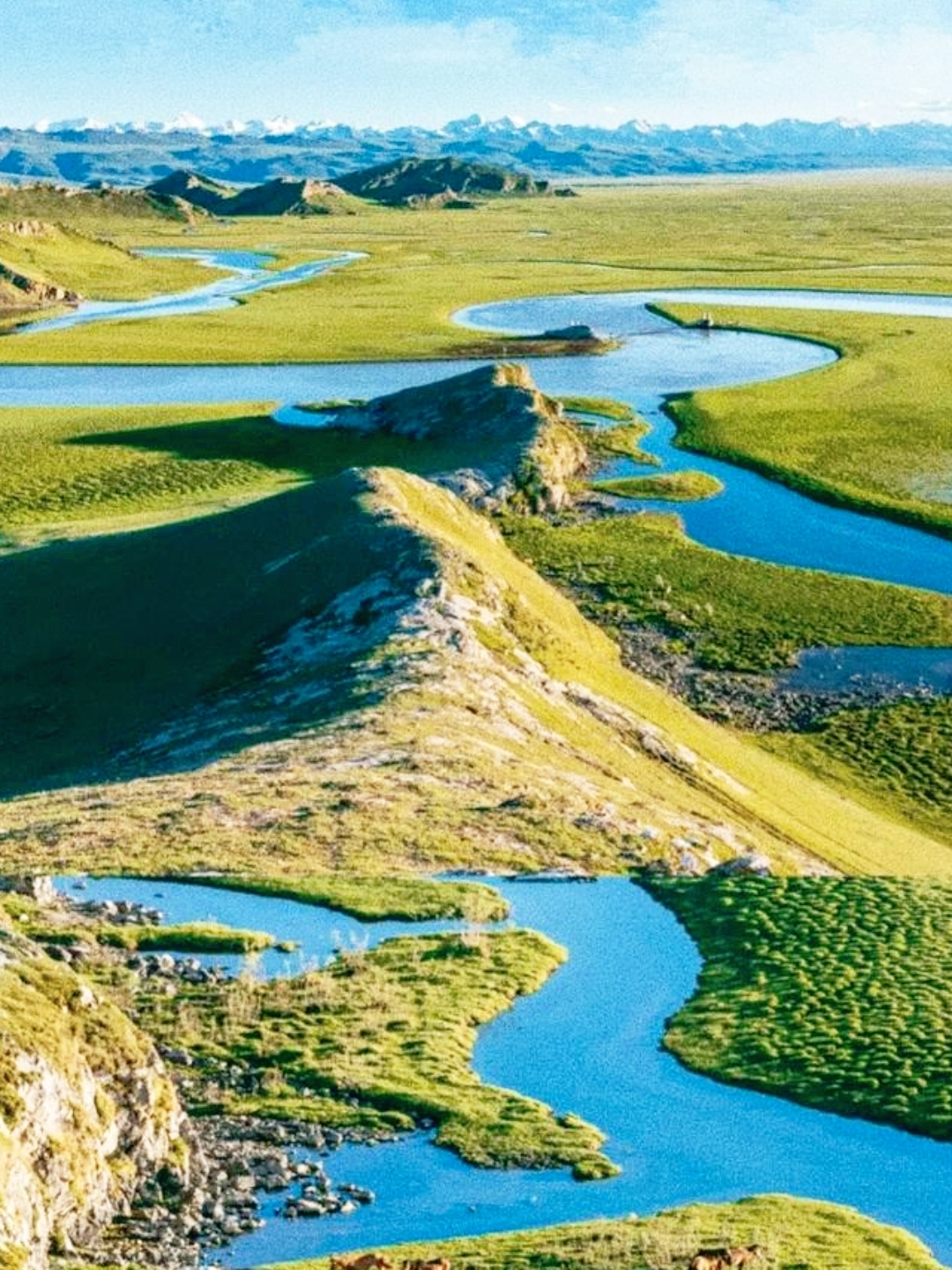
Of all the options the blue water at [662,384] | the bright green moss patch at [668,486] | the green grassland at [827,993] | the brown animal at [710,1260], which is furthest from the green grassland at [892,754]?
the brown animal at [710,1260]

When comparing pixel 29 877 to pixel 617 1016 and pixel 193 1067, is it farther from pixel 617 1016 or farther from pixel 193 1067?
pixel 617 1016

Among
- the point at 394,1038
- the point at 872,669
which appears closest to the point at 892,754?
the point at 872,669

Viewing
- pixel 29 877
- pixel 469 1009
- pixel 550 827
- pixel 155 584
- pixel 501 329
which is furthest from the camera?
pixel 501 329

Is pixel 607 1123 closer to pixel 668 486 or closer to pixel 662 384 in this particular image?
pixel 668 486

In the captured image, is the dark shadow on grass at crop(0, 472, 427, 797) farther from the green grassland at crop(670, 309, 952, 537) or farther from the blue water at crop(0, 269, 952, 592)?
the green grassland at crop(670, 309, 952, 537)

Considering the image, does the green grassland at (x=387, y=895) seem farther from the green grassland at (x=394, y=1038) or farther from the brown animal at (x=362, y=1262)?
the brown animal at (x=362, y=1262)

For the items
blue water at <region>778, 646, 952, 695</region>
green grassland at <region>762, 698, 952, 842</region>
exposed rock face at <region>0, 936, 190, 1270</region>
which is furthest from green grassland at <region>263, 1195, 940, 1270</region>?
blue water at <region>778, 646, 952, 695</region>

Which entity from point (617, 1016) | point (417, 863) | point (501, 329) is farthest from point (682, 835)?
point (501, 329)
